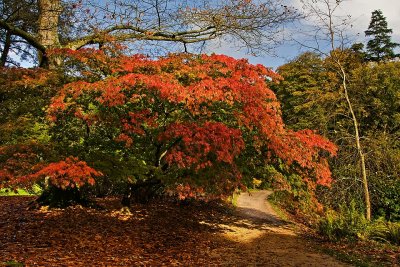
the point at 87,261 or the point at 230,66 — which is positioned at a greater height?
the point at 230,66

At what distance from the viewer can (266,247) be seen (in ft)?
29.0

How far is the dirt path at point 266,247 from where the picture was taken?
7.38 meters

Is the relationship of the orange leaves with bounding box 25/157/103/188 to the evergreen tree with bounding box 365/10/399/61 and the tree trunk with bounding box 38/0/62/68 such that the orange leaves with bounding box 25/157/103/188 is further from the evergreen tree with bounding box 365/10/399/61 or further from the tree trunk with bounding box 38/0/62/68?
the evergreen tree with bounding box 365/10/399/61

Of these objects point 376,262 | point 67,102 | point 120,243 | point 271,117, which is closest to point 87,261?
point 120,243

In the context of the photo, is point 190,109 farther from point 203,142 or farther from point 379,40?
point 379,40

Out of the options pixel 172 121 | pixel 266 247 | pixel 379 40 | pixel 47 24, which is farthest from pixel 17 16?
pixel 379 40

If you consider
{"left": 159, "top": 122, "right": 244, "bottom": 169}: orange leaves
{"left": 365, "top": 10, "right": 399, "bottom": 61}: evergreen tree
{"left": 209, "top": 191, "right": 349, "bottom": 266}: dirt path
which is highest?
{"left": 365, "top": 10, "right": 399, "bottom": 61}: evergreen tree

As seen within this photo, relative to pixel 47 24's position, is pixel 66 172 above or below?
below

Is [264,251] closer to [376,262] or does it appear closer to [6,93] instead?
[376,262]

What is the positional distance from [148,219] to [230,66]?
5253 mm

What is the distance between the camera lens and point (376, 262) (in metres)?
7.53

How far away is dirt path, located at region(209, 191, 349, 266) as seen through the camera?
24.2 ft

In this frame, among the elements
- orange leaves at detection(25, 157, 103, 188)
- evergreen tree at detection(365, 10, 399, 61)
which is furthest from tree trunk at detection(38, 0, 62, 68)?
evergreen tree at detection(365, 10, 399, 61)

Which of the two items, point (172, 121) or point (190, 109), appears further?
point (172, 121)
